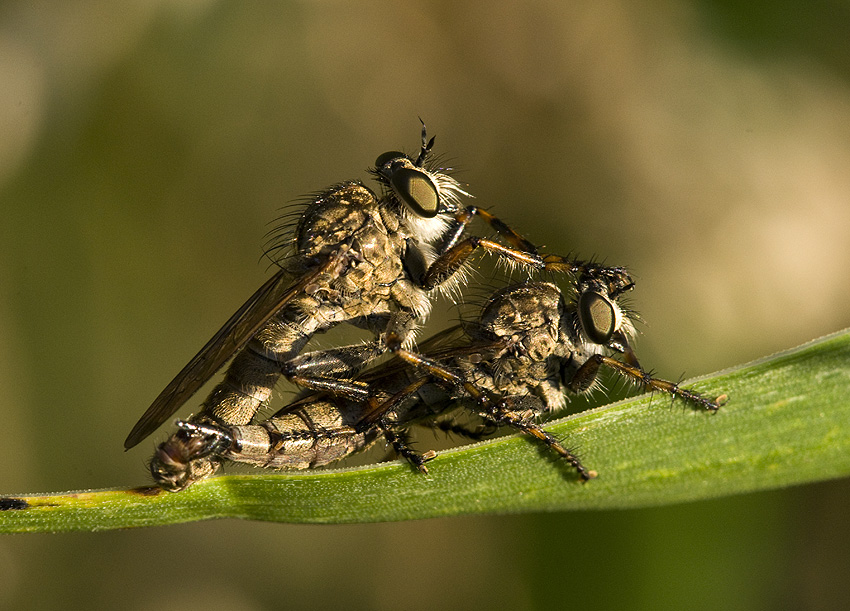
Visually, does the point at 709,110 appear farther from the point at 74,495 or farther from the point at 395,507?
the point at 74,495

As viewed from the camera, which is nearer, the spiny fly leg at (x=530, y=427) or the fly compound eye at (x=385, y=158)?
the spiny fly leg at (x=530, y=427)

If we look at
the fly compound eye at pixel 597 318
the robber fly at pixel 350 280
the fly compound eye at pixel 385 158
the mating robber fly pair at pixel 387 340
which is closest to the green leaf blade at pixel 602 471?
the mating robber fly pair at pixel 387 340

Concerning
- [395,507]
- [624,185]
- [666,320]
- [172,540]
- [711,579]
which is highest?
[624,185]

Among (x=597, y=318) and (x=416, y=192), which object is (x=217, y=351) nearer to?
(x=416, y=192)

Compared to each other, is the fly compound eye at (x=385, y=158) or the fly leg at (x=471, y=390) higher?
the fly compound eye at (x=385, y=158)

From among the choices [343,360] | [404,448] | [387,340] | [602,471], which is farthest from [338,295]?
[602,471]

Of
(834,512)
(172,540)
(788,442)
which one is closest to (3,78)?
(172,540)

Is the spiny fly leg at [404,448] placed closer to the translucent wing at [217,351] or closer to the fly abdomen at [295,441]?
the fly abdomen at [295,441]

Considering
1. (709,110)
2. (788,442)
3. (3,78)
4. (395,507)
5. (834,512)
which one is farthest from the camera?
(709,110)
